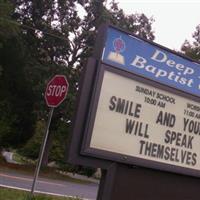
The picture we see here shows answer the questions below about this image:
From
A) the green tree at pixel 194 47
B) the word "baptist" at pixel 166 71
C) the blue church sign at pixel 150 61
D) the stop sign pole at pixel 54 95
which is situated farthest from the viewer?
the green tree at pixel 194 47

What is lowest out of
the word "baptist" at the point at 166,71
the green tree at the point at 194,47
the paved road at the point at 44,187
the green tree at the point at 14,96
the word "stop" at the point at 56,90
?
the paved road at the point at 44,187

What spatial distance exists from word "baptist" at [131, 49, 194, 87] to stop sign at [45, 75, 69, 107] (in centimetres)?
278

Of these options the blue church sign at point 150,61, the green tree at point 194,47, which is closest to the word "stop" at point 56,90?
the blue church sign at point 150,61

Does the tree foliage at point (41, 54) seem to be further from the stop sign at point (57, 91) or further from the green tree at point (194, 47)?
the stop sign at point (57, 91)

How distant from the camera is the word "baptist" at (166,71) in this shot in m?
6.52

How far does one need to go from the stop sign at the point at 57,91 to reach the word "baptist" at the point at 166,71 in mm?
2777

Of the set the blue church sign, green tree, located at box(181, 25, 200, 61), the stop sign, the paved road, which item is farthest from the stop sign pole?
green tree, located at box(181, 25, 200, 61)

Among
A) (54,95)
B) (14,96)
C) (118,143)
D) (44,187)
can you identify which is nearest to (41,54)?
(14,96)

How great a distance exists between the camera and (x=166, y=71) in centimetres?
675

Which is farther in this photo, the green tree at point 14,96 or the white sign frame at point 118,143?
the green tree at point 14,96

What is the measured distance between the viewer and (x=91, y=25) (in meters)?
39.2

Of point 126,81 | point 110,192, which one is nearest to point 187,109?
point 126,81

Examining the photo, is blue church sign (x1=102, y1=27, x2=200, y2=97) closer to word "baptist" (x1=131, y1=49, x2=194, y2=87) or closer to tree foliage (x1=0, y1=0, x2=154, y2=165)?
word "baptist" (x1=131, y1=49, x2=194, y2=87)

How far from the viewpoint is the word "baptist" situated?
21.4ft
